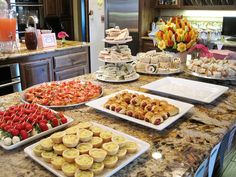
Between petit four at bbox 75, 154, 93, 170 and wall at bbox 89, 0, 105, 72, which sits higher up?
wall at bbox 89, 0, 105, 72

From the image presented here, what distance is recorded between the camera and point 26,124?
3.31ft

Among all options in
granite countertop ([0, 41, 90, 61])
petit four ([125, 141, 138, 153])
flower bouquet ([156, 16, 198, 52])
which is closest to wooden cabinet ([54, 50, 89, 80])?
granite countertop ([0, 41, 90, 61])

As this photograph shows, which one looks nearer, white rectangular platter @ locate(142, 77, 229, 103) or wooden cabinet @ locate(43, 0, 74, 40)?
white rectangular platter @ locate(142, 77, 229, 103)

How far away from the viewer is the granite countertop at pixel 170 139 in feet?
2.74

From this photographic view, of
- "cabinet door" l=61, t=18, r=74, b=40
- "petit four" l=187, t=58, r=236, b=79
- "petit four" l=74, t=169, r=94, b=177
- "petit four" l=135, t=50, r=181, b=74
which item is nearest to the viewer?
"petit four" l=74, t=169, r=94, b=177

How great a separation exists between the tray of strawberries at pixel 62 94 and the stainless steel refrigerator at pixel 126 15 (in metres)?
3.14

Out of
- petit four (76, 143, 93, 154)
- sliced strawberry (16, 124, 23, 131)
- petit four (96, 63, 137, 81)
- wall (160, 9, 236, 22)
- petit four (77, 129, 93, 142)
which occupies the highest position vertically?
wall (160, 9, 236, 22)

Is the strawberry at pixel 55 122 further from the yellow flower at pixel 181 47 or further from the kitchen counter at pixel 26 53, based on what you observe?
the kitchen counter at pixel 26 53

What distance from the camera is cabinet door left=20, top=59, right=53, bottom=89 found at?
2.69 metres

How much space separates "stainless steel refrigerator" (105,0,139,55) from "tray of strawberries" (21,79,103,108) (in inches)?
124

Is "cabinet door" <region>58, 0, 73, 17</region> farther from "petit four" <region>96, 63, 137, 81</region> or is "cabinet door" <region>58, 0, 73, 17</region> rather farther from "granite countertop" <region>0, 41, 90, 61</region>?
"petit four" <region>96, 63, 137, 81</region>

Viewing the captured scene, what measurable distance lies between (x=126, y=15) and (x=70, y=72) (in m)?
1.95

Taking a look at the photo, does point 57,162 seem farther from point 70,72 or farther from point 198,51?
point 70,72

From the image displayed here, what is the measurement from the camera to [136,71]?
2.02 meters
